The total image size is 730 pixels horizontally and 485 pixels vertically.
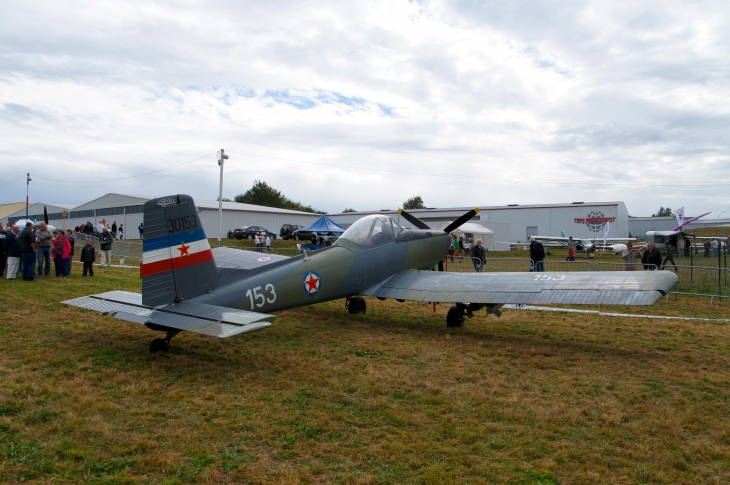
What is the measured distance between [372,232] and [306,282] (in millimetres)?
2225

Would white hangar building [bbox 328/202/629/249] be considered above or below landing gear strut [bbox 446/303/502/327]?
above

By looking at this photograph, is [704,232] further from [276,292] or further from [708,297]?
[276,292]

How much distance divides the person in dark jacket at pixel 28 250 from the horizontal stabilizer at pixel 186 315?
8.01 m

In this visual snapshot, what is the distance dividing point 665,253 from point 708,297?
203 centimetres

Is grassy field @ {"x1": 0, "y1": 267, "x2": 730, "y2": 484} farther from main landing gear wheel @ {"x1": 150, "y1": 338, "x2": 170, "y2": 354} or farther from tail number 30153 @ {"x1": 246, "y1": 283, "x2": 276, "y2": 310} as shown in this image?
tail number 30153 @ {"x1": 246, "y1": 283, "x2": 276, "y2": 310}

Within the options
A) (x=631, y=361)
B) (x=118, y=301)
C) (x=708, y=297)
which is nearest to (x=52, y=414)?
(x=118, y=301)

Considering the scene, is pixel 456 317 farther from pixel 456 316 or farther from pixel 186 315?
pixel 186 315

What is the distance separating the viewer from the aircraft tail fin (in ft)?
19.5

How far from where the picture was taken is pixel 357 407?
465cm

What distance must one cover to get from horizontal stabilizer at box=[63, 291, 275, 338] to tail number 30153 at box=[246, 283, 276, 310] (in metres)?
0.96

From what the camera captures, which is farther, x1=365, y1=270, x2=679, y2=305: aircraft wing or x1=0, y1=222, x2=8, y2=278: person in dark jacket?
x1=0, y1=222, x2=8, y2=278: person in dark jacket

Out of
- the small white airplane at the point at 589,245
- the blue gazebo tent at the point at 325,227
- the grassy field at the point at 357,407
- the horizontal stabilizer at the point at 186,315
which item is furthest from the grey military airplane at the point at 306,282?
the small white airplane at the point at 589,245

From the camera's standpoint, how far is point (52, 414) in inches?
165

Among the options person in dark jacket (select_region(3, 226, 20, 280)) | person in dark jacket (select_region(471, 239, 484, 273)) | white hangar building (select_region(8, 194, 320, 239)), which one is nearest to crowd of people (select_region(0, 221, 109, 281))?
person in dark jacket (select_region(3, 226, 20, 280))
